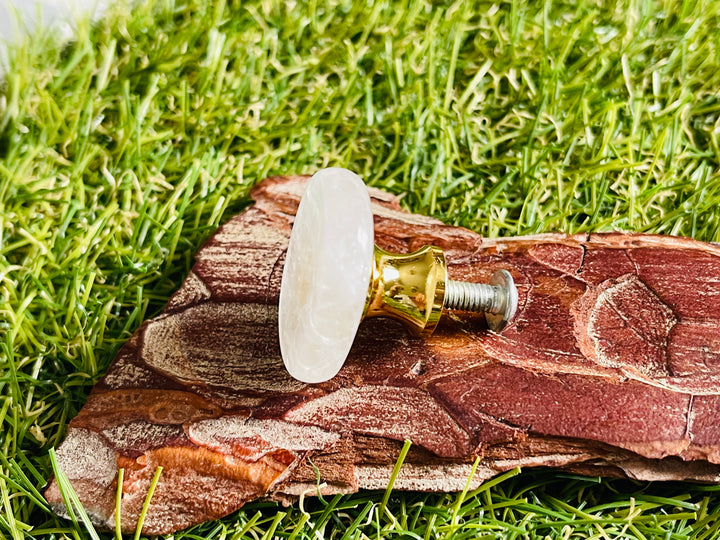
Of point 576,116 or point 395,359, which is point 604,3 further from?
point 395,359

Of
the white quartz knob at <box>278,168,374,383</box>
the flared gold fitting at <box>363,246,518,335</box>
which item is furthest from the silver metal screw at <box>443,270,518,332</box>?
the white quartz knob at <box>278,168,374,383</box>

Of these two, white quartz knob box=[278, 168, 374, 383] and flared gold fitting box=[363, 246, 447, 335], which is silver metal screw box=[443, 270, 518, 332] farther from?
white quartz knob box=[278, 168, 374, 383]

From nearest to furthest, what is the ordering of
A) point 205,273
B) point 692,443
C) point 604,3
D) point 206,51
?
point 692,443 → point 205,273 → point 206,51 → point 604,3

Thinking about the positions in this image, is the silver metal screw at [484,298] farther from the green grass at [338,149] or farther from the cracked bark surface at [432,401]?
the green grass at [338,149]

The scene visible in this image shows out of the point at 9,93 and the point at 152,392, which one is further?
the point at 9,93

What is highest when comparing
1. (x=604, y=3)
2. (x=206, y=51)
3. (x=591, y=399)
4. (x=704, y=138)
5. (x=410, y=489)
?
(x=604, y=3)

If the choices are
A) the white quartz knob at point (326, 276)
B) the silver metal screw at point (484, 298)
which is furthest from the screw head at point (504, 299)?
the white quartz knob at point (326, 276)

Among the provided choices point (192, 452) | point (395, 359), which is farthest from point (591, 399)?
point (192, 452)
